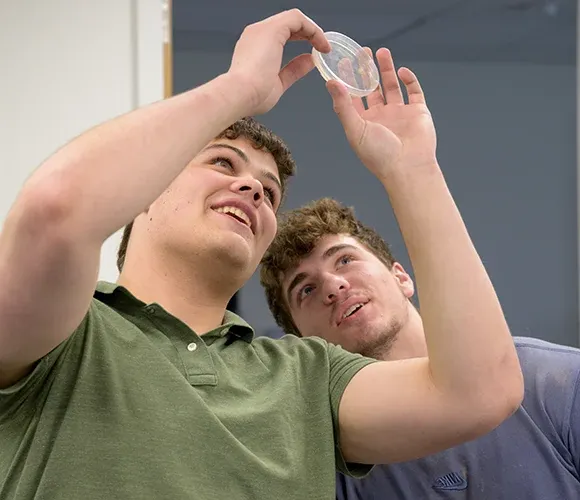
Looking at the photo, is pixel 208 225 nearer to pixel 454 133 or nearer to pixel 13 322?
pixel 13 322

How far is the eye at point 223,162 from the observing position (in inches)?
58.6

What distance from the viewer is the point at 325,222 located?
190 centimetres

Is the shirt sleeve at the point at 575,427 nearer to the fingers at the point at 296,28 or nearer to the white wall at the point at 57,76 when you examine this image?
the fingers at the point at 296,28

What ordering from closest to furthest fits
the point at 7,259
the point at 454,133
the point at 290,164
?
the point at 7,259 → the point at 290,164 → the point at 454,133

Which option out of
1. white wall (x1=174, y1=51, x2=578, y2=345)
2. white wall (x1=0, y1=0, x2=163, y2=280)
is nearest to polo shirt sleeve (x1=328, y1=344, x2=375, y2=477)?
white wall (x1=0, y1=0, x2=163, y2=280)

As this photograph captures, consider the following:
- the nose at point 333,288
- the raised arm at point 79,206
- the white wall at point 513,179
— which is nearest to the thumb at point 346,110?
the raised arm at point 79,206

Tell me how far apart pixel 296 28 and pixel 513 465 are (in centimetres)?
85

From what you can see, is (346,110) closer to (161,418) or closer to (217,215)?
(217,215)

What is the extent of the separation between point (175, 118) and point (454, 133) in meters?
1.96

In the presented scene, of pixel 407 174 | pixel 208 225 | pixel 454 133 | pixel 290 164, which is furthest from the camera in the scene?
pixel 454 133

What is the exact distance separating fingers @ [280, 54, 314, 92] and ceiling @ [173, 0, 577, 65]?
1426 mm

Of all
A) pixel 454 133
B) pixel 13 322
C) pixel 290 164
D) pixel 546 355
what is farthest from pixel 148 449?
pixel 454 133

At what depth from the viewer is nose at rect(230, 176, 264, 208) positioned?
143 centimetres

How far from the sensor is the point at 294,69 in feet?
4.41
